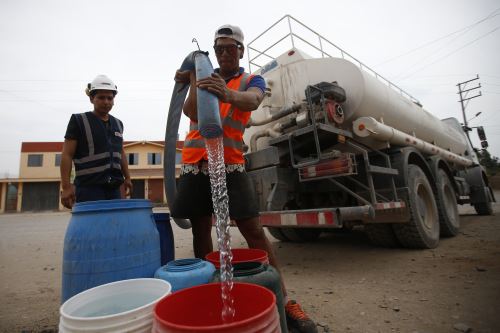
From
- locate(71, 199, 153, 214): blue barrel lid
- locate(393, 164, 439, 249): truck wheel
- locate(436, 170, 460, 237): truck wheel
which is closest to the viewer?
Answer: locate(71, 199, 153, 214): blue barrel lid

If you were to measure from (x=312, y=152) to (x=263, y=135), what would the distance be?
0.75m

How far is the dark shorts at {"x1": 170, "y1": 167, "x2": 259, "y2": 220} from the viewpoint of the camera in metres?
1.75

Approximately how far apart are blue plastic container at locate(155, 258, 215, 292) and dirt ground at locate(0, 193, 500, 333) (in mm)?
1064

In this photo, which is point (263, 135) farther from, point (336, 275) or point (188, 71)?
point (188, 71)

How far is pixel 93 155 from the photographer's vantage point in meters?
2.29

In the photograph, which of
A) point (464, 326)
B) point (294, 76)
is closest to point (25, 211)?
point (294, 76)

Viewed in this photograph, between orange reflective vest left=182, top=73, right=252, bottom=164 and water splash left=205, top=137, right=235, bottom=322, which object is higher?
orange reflective vest left=182, top=73, right=252, bottom=164

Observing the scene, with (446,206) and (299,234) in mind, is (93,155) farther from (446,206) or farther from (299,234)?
(446,206)

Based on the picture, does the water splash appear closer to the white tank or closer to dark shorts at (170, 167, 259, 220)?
dark shorts at (170, 167, 259, 220)

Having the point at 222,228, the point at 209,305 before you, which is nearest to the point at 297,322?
the point at 209,305

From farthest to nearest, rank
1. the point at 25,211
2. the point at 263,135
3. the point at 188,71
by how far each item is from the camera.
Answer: the point at 25,211 < the point at 263,135 < the point at 188,71

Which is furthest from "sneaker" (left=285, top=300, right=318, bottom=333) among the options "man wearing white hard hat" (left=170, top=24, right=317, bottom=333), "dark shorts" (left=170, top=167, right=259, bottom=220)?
"dark shorts" (left=170, top=167, right=259, bottom=220)

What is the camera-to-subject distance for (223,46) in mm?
1795

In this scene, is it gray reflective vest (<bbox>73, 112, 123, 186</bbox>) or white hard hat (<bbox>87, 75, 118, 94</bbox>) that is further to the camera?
white hard hat (<bbox>87, 75, 118, 94</bbox>)
